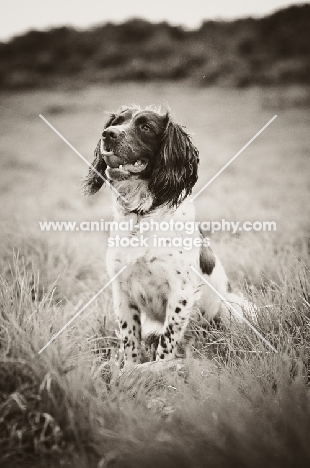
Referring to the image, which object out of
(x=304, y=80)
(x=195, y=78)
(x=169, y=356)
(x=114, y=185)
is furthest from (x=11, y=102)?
(x=169, y=356)

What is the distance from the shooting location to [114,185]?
3.14 m

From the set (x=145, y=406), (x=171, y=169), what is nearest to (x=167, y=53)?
(x=171, y=169)

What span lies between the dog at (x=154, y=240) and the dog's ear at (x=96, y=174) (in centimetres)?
27

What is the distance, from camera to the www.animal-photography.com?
197 centimetres

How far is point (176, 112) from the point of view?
15.9 ft

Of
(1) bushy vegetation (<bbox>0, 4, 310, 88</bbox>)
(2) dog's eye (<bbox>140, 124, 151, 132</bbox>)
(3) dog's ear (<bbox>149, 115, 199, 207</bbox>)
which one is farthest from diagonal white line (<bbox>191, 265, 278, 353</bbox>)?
(1) bushy vegetation (<bbox>0, 4, 310, 88</bbox>)

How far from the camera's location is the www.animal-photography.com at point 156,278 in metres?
1.97

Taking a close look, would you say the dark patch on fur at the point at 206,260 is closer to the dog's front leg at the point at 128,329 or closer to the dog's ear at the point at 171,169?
the dog's ear at the point at 171,169

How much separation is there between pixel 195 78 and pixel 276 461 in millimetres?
5913

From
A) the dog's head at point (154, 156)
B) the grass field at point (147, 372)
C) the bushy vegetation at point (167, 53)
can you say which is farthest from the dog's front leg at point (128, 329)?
the bushy vegetation at point (167, 53)

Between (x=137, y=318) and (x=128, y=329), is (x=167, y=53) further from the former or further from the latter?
(x=128, y=329)

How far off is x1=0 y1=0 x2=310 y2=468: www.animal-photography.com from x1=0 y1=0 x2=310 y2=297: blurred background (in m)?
0.03

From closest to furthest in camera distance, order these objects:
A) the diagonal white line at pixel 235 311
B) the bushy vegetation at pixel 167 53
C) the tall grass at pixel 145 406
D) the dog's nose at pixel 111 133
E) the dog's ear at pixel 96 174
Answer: the tall grass at pixel 145 406
the diagonal white line at pixel 235 311
the dog's nose at pixel 111 133
the dog's ear at pixel 96 174
the bushy vegetation at pixel 167 53

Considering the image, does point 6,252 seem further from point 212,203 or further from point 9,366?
point 212,203
